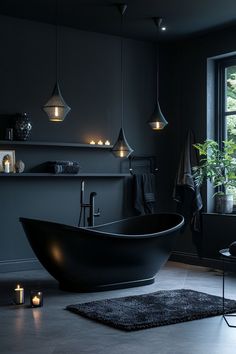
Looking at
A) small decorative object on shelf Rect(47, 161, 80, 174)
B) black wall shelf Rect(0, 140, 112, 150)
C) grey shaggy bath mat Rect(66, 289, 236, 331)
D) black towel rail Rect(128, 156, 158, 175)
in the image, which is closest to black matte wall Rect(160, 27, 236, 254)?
black towel rail Rect(128, 156, 158, 175)

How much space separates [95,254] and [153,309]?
83 centimetres

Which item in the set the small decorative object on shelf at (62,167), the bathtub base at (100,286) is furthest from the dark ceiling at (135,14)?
the bathtub base at (100,286)

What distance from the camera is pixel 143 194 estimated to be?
24.5 feet

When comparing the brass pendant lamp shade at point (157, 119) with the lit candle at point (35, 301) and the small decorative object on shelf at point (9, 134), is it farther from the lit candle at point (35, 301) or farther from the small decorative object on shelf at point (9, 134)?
the lit candle at point (35, 301)

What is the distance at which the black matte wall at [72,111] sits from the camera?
655cm

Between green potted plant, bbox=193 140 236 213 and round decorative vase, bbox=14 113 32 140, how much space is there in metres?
2.07

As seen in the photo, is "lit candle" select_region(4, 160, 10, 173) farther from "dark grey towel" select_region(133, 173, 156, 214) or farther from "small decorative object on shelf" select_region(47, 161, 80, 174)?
"dark grey towel" select_region(133, 173, 156, 214)

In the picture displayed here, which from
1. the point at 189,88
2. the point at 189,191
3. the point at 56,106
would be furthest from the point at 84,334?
the point at 189,88

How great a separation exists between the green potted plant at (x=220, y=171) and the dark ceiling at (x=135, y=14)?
1471mm

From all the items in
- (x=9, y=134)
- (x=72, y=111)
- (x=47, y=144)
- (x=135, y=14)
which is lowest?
(x=47, y=144)

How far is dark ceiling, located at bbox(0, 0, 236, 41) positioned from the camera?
6023 millimetres

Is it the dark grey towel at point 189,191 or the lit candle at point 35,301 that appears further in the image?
the dark grey towel at point 189,191

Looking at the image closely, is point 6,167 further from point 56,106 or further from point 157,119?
point 157,119

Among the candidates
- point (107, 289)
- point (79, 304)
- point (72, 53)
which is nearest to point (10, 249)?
point (107, 289)
